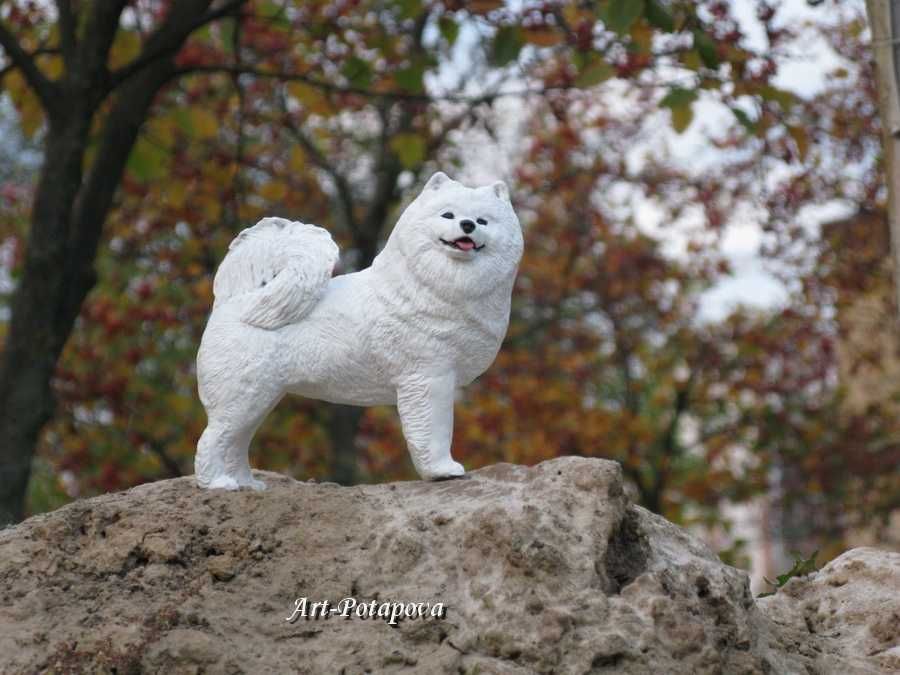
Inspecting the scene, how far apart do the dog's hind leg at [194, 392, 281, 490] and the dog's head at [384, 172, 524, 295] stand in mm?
814

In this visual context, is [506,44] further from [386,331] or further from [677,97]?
[386,331]

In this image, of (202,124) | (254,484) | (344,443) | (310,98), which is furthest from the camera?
(344,443)

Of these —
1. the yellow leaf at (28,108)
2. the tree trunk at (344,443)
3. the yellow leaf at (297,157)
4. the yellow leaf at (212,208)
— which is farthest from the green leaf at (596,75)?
the tree trunk at (344,443)

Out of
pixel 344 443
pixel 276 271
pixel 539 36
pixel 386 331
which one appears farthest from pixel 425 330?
pixel 344 443

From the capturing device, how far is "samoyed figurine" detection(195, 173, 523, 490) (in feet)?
15.1

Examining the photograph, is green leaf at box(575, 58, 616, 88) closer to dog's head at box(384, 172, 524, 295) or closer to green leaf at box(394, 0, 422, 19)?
green leaf at box(394, 0, 422, 19)

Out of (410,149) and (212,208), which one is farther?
(212,208)

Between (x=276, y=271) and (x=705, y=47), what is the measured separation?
2776 mm

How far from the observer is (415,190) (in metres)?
10.8

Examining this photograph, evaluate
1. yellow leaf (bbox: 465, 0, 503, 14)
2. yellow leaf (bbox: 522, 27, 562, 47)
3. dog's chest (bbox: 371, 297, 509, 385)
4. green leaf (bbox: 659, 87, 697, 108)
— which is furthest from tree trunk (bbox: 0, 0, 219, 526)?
dog's chest (bbox: 371, 297, 509, 385)

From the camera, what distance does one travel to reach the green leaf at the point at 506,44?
6.84m

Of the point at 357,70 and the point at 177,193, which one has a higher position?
the point at 357,70

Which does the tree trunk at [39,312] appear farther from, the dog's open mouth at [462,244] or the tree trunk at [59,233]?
the dog's open mouth at [462,244]

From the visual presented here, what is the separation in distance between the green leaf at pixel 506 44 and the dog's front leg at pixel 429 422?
2795mm
